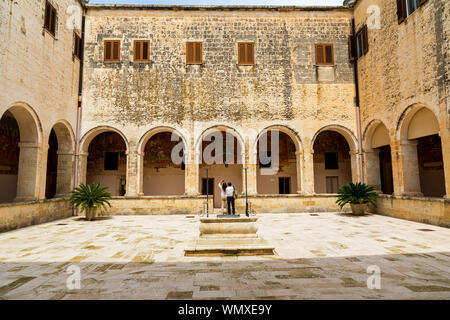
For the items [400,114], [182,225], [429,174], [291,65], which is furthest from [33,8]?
[429,174]

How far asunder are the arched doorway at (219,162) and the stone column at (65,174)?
22.1ft

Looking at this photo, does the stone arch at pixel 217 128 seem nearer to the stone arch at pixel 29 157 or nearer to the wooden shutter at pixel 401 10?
the stone arch at pixel 29 157

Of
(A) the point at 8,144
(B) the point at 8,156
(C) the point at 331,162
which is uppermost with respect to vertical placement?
(A) the point at 8,144

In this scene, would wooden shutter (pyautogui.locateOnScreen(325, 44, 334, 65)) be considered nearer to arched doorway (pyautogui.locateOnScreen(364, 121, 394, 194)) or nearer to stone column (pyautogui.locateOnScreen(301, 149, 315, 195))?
arched doorway (pyautogui.locateOnScreen(364, 121, 394, 194))

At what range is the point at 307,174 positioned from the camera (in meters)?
13.0

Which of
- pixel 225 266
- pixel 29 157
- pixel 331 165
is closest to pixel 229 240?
pixel 225 266

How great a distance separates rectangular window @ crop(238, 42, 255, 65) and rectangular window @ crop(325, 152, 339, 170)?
25.0 ft

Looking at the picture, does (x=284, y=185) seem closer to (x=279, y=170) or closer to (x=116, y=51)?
(x=279, y=170)

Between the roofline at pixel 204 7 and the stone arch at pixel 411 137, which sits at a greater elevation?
the roofline at pixel 204 7

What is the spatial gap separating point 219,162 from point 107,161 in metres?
6.88

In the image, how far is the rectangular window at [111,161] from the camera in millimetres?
A: 15727

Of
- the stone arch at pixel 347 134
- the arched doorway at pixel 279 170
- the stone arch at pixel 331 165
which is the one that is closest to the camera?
the stone arch at pixel 347 134

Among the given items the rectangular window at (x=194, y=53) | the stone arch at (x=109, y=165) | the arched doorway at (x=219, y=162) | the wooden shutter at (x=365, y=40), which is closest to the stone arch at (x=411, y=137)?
the wooden shutter at (x=365, y=40)
